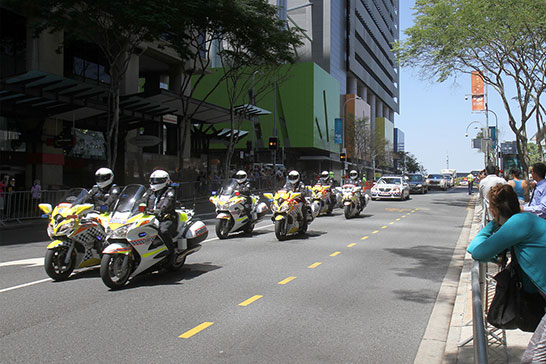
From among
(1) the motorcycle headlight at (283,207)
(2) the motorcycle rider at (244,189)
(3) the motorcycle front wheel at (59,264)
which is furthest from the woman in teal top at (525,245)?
(2) the motorcycle rider at (244,189)

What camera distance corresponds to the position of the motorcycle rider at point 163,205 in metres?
7.92

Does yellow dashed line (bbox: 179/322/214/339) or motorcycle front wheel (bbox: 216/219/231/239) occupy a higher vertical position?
motorcycle front wheel (bbox: 216/219/231/239)

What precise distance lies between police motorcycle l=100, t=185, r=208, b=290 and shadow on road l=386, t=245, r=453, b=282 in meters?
4.09

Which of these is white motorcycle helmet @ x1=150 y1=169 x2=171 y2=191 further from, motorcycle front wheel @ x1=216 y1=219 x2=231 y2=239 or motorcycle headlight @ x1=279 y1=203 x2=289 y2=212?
motorcycle headlight @ x1=279 y1=203 x2=289 y2=212

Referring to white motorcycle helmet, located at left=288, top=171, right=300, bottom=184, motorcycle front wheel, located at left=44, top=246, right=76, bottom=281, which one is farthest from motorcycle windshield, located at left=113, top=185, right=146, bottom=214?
A: white motorcycle helmet, located at left=288, top=171, right=300, bottom=184

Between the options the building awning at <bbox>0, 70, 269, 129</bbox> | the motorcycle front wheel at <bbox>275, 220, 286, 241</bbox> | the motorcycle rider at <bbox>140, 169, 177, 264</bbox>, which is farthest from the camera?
the building awning at <bbox>0, 70, 269, 129</bbox>

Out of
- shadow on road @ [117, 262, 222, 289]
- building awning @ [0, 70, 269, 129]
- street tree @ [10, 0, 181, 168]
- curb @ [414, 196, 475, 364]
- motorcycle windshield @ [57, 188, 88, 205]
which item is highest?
street tree @ [10, 0, 181, 168]

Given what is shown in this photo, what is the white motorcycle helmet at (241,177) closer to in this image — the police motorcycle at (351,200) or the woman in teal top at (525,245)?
the police motorcycle at (351,200)

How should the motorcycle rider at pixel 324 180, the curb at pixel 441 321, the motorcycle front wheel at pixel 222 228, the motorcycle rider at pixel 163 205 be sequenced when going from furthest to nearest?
the motorcycle rider at pixel 324 180, the motorcycle front wheel at pixel 222 228, the motorcycle rider at pixel 163 205, the curb at pixel 441 321

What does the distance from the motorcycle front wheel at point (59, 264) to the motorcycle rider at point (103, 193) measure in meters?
0.94

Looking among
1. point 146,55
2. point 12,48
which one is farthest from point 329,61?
point 12,48

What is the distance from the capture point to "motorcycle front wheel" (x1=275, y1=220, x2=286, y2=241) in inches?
492

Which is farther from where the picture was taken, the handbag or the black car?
the black car

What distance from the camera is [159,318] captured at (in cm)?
587
